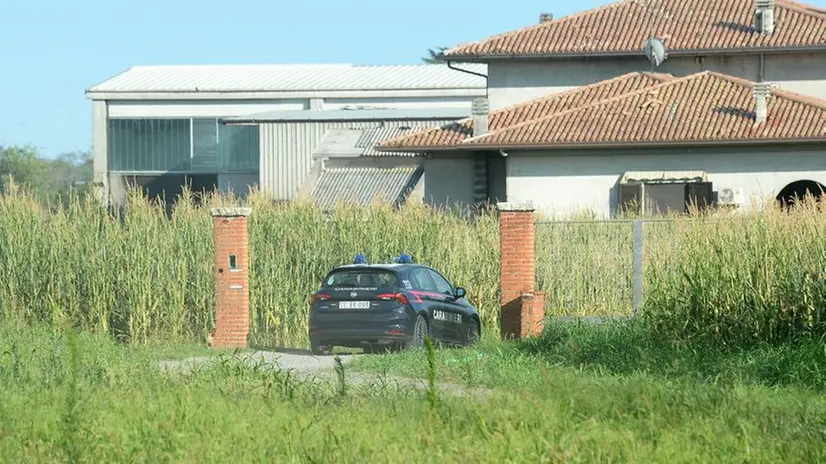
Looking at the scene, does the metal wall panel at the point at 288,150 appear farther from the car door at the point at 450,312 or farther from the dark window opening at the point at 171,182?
the car door at the point at 450,312

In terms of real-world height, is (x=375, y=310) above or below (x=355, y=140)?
below

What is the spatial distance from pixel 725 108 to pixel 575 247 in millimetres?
13396

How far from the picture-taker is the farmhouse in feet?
126

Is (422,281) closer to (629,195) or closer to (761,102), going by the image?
(629,195)

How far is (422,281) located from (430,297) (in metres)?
0.44

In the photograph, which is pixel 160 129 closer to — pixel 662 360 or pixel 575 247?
A: pixel 575 247

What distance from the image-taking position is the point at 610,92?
43.3m

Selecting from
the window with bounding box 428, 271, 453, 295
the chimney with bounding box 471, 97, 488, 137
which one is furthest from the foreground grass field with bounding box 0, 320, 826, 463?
the chimney with bounding box 471, 97, 488, 137

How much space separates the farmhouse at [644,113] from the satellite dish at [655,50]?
8.5 inches

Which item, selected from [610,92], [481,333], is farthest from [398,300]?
[610,92]

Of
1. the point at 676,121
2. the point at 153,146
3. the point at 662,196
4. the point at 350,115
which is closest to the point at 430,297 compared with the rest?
the point at 662,196

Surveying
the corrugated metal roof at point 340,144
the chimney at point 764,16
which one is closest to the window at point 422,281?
the chimney at point 764,16

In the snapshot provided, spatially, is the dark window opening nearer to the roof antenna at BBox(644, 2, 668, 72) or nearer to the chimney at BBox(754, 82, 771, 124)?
the roof antenna at BBox(644, 2, 668, 72)

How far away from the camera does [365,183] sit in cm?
4728
